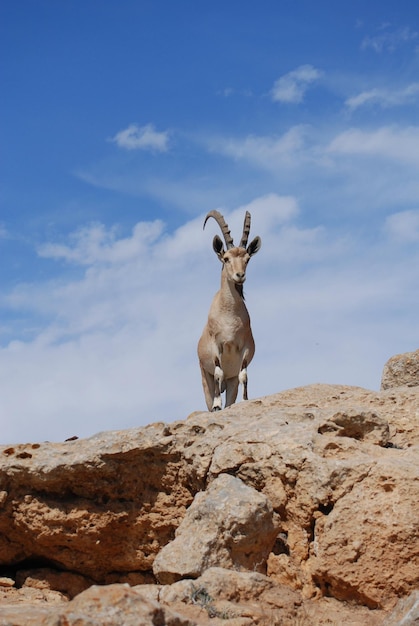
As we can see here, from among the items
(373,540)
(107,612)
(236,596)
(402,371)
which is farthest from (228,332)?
(107,612)

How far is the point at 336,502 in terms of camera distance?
19.5 ft

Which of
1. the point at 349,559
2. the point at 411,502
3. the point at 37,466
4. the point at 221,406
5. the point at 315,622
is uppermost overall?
the point at 221,406

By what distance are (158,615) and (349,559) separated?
2142 millimetres

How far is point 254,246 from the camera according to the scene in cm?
1436

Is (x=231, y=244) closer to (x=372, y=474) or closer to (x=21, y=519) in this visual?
(x=21, y=519)

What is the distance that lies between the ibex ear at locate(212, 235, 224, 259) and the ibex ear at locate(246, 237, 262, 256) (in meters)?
0.48

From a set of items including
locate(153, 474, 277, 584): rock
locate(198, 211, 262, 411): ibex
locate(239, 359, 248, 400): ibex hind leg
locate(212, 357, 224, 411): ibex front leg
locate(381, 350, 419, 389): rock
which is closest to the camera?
locate(153, 474, 277, 584): rock

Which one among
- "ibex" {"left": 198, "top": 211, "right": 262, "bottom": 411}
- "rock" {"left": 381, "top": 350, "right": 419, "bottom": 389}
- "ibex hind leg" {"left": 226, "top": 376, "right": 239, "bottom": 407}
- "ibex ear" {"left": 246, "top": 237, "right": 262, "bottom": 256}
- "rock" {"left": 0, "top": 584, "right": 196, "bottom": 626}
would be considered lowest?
"rock" {"left": 0, "top": 584, "right": 196, "bottom": 626}

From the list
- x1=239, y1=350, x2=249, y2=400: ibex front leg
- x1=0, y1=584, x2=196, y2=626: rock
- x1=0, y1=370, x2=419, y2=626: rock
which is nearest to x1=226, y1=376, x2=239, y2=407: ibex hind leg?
x1=239, y1=350, x2=249, y2=400: ibex front leg

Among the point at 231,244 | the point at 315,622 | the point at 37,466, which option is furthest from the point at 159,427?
the point at 231,244

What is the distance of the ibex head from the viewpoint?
536 inches

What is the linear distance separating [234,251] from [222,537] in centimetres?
859

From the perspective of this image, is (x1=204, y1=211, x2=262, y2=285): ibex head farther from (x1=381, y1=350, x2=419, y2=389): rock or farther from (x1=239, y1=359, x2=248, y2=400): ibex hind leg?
(x1=381, y1=350, x2=419, y2=389): rock

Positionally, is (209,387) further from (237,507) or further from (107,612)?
(107,612)
